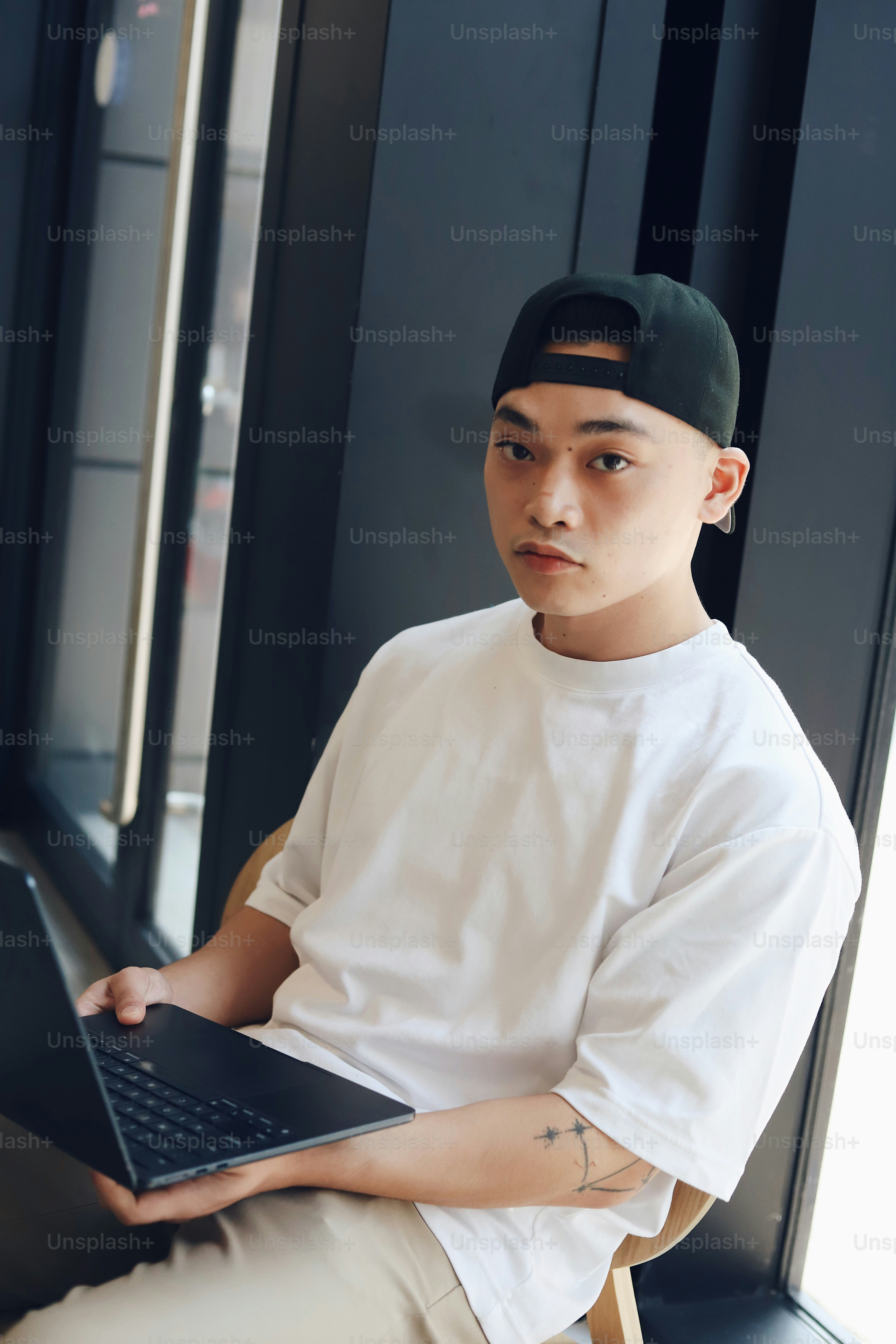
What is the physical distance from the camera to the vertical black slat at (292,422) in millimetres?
1630

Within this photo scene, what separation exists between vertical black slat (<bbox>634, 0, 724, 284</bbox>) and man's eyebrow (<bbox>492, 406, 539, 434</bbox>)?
1.95ft

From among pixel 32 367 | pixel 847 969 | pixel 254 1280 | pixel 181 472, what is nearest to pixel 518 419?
pixel 254 1280

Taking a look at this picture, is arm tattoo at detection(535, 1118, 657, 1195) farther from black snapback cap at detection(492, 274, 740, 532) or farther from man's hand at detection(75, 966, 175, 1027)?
black snapback cap at detection(492, 274, 740, 532)

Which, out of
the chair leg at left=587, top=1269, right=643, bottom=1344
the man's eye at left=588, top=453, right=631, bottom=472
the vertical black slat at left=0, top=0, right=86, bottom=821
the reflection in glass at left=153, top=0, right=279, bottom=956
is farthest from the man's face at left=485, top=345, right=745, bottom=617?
the vertical black slat at left=0, top=0, right=86, bottom=821

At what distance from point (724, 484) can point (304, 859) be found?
2.17 ft

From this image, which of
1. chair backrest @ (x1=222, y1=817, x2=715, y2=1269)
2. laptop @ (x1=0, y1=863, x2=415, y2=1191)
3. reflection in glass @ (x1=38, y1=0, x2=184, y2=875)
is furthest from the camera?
reflection in glass @ (x1=38, y1=0, x2=184, y2=875)

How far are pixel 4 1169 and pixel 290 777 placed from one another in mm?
731

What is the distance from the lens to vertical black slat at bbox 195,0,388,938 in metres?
1.63

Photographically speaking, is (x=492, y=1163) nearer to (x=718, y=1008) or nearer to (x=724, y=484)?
(x=718, y=1008)

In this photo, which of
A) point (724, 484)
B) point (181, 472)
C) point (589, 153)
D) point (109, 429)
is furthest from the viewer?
point (109, 429)

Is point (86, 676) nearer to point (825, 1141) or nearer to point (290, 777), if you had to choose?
point (290, 777)

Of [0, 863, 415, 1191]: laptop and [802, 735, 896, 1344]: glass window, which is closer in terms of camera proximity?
[0, 863, 415, 1191]: laptop

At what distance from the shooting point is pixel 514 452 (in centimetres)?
114

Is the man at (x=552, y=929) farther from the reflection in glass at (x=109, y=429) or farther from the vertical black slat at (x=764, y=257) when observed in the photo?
the reflection in glass at (x=109, y=429)
